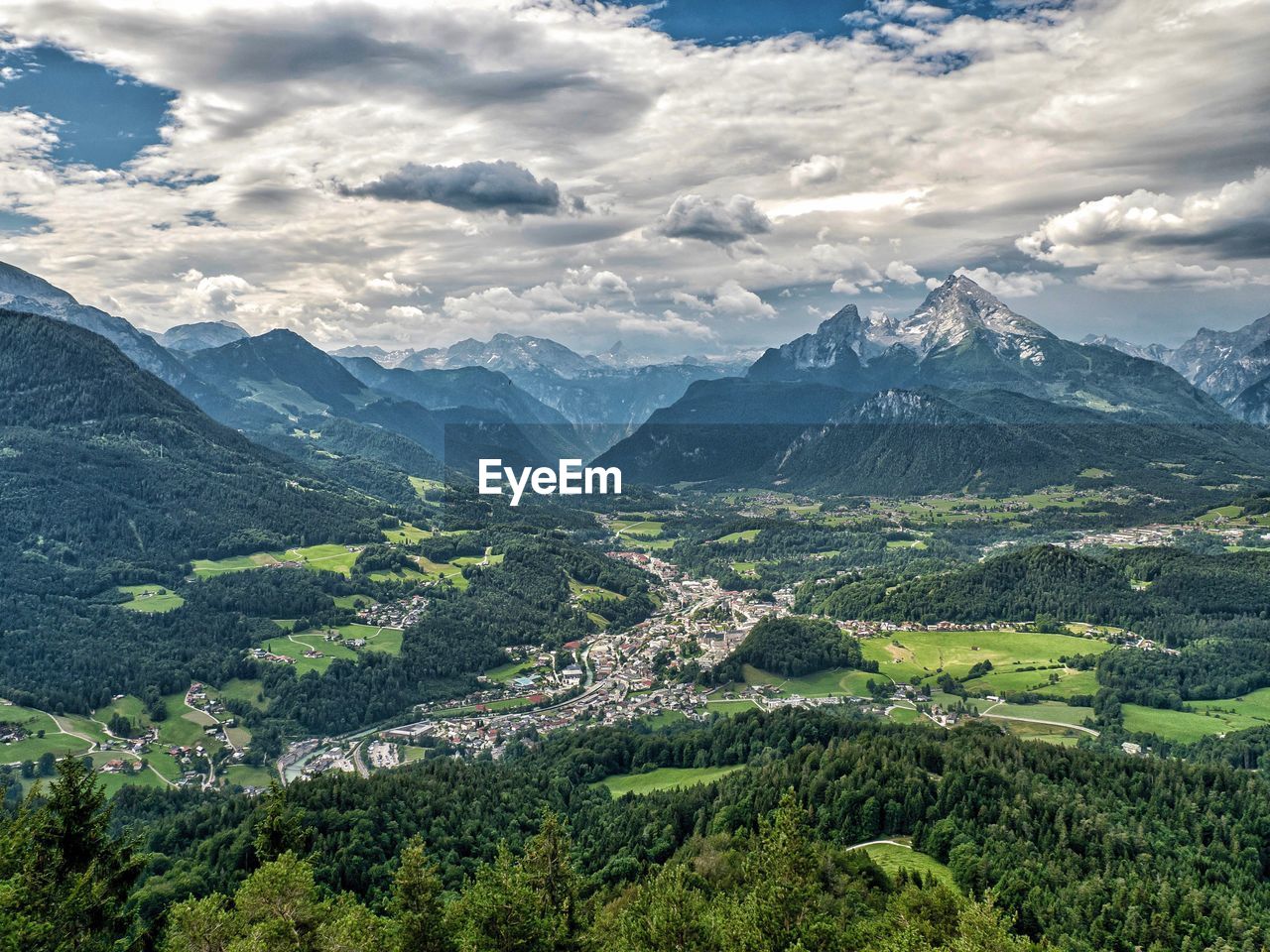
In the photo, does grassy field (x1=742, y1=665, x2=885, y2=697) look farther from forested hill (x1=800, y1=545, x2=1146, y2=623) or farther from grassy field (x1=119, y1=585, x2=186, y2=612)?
grassy field (x1=119, y1=585, x2=186, y2=612)

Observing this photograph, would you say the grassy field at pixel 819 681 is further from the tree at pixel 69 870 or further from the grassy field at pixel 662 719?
the tree at pixel 69 870

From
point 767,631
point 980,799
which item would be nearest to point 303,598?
point 767,631

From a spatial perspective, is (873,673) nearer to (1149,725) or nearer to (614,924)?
(1149,725)

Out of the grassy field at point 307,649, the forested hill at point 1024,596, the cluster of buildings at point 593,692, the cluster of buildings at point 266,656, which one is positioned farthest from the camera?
the forested hill at point 1024,596

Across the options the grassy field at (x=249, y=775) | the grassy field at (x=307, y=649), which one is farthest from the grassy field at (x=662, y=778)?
the grassy field at (x=307, y=649)

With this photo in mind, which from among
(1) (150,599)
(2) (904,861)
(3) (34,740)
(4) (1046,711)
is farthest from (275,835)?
(1) (150,599)

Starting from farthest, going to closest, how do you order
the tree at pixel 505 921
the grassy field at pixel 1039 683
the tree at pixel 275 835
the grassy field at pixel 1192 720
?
the grassy field at pixel 1039 683, the grassy field at pixel 1192 720, the tree at pixel 275 835, the tree at pixel 505 921

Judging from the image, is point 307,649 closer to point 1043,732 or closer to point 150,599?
point 150,599
